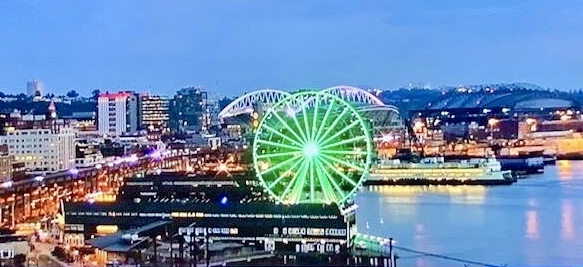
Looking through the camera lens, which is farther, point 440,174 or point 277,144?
point 440,174

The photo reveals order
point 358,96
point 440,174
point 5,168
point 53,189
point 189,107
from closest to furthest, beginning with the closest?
point 53,189, point 5,168, point 440,174, point 358,96, point 189,107

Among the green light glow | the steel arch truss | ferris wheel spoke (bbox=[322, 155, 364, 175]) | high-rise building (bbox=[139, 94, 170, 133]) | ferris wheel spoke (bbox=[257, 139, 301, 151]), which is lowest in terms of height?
ferris wheel spoke (bbox=[322, 155, 364, 175])

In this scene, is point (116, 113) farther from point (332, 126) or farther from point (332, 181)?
point (332, 181)

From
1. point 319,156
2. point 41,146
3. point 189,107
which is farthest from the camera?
point 189,107

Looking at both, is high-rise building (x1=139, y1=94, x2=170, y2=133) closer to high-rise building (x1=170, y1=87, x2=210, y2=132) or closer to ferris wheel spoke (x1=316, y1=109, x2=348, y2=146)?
high-rise building (x1=170, y1=87, x2=210, y2=132)

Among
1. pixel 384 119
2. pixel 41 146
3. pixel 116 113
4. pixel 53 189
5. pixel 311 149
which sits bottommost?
pixel 53 189

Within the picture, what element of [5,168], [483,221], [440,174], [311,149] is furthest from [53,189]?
[440,174]

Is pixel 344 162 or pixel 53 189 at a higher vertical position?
pixel 344 162

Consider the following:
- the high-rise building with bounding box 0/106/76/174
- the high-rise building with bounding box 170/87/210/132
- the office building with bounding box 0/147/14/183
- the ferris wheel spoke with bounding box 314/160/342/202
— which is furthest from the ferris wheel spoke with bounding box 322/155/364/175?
the high-rise building with bounding box 170/87/210/132
